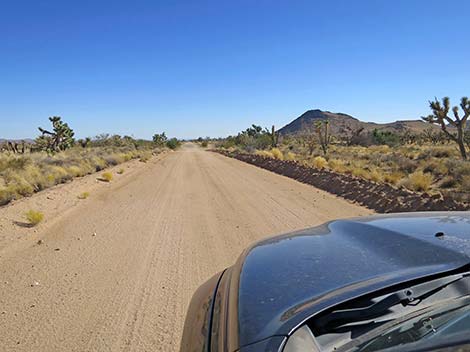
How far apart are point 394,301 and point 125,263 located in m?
5.32

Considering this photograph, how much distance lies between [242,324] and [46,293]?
4498 mm

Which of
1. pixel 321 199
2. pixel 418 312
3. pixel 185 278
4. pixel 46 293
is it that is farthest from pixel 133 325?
pixel 321 199

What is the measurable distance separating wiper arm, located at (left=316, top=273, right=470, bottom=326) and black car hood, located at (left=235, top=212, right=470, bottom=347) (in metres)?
0.05

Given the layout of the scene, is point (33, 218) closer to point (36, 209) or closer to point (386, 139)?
point (36, 209)

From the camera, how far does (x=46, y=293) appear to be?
525 cm

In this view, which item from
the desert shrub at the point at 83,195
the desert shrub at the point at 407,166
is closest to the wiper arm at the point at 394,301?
the desert shrub at the point at 83,195

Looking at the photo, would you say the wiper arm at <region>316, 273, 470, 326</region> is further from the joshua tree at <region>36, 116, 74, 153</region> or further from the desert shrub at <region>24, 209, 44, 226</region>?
the joshua tree at <region>36, 116, 74, 153</region>

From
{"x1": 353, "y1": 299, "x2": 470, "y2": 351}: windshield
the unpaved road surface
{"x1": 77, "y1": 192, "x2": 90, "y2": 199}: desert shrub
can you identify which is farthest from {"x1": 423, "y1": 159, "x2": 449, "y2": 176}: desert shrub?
{"x1": 353, "y1": 299, "x2": 470, "y2": 351}: windshield

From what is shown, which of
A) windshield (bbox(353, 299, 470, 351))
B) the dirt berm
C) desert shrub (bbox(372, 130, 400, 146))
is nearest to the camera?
windshield (bbox(353, 299, 470, 351))

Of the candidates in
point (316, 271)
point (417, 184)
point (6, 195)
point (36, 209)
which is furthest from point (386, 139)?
point (316, 271)

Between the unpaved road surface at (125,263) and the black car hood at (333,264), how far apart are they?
78.5 inches

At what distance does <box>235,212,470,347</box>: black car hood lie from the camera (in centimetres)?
179

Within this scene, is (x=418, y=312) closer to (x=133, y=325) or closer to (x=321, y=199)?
(x=133, y=325)

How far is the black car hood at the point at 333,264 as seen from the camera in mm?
1787
